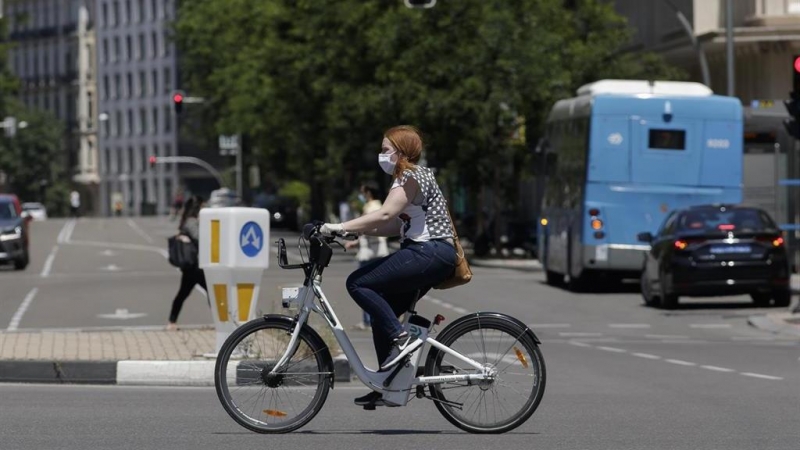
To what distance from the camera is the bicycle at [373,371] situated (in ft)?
35.8

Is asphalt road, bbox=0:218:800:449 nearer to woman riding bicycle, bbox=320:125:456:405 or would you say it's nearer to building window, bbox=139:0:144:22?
woman riding bicycle, bbox=320:125:456:405

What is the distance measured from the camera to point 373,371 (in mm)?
11016

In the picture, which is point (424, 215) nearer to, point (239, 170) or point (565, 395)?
point (565, 395)

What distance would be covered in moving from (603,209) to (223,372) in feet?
69.2

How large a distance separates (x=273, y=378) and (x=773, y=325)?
1415 centimetres

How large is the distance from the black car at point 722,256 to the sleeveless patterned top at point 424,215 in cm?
1686

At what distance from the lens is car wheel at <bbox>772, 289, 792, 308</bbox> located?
2817 cm

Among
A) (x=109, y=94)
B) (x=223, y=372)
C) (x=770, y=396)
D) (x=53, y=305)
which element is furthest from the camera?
(x=109, y=94)

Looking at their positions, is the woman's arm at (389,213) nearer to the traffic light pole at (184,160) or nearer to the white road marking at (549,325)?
the white road marking at (549,325)

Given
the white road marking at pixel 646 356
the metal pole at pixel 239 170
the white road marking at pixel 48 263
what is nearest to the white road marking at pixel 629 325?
→ the white road marking at pixel 646 356

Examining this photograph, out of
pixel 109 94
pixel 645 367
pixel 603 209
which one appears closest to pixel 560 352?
pixel 645 367

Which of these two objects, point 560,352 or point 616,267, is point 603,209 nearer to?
point 616,267

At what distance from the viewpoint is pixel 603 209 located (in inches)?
1245

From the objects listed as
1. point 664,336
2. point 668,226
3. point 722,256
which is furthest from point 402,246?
point 668,226
